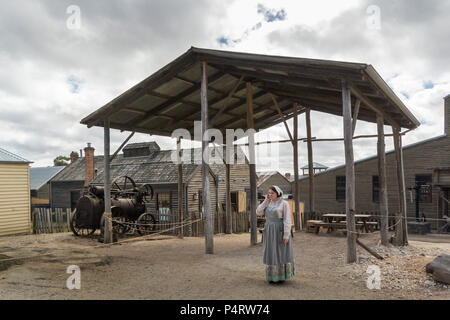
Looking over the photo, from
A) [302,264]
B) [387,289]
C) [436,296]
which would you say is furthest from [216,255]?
[436,296]

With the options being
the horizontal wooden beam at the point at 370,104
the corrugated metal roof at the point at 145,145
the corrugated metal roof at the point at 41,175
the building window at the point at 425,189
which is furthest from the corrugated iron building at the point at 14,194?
the building window at the point at 425,189

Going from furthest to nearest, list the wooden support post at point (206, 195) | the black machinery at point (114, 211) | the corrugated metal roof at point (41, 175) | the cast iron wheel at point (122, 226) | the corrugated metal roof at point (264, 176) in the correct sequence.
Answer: the corrugated metal roof at point (264, 176) < the corrugated metal roof at point (41, 175) < the cast iron wheel at point (122, 226) < the black machinery at point (114, 211) < the wooden support post at point (206, 195)

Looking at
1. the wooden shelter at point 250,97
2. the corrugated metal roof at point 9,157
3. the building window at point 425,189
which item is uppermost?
the wooden shelter at point 250,97

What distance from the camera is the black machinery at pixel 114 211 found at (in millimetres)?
13570

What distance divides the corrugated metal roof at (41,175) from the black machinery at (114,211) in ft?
54.8

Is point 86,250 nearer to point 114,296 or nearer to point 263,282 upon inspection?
point 114,296

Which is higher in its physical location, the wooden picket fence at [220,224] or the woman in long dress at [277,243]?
the woman in long dress at [277,243]

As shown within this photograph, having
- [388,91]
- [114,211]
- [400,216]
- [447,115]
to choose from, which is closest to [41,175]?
[114,211]

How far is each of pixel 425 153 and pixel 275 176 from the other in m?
17.3

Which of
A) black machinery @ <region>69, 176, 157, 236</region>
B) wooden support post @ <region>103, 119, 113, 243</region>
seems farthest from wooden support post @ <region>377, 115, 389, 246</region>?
wooden support post @ <region>103, 119, 113, 243</region>

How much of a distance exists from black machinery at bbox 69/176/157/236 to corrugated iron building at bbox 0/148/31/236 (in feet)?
11.7

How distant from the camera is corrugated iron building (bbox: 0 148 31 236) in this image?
15555 mm

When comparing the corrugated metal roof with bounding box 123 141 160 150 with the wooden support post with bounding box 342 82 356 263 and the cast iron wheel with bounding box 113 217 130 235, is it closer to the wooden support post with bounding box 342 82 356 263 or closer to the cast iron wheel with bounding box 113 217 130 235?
the cast iron wheel with bounding box 113 217 130 235

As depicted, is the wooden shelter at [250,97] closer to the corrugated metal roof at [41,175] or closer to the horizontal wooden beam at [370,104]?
the horizontal wooden beam at [370,104]
